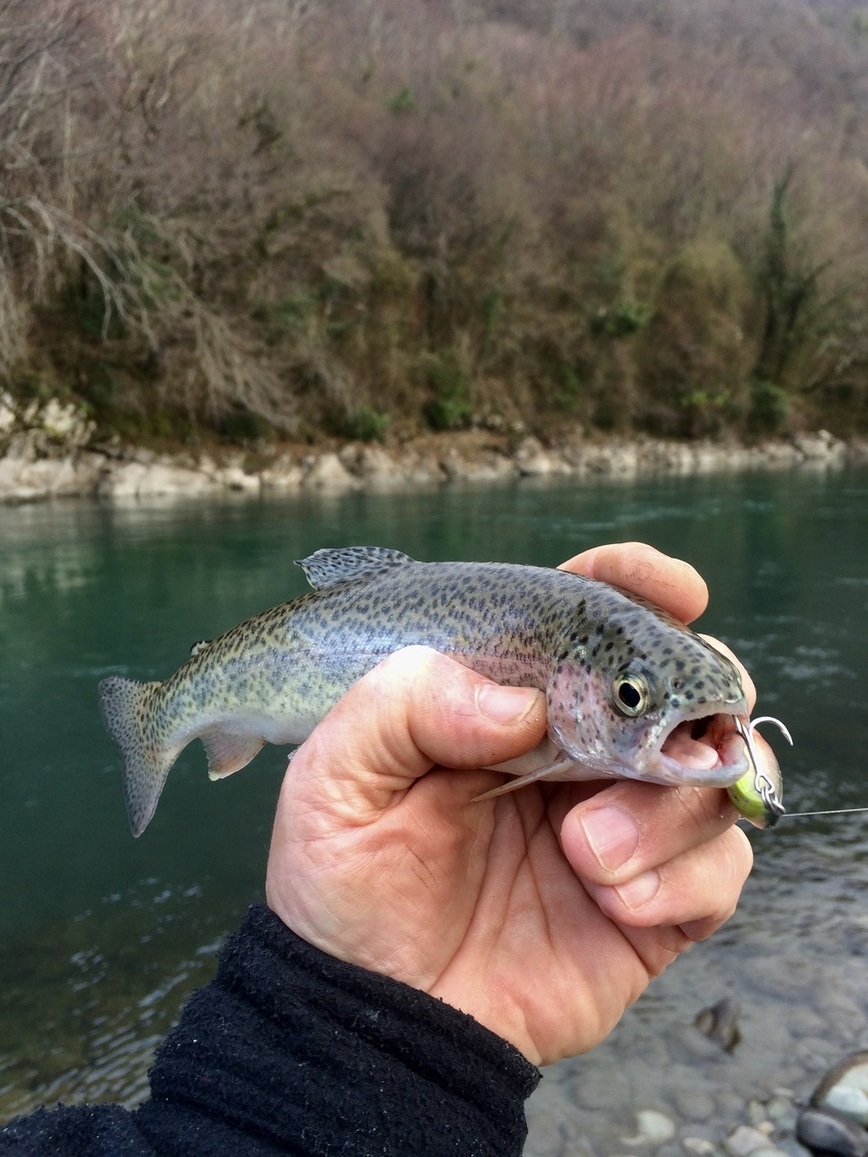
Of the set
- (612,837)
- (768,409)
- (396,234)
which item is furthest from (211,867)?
(768,409)

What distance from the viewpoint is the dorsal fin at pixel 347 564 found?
3172 millimetres

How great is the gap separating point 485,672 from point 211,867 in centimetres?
456

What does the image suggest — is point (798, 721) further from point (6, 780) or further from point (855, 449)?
point (855, 449)

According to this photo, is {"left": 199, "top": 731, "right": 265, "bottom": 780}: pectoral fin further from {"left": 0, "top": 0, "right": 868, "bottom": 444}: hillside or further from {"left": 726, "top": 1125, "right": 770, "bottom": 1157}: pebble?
{"left": 0, "top": 0, "right": 868, "bottom": 444}: hillside

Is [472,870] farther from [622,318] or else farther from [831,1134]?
[622,318]

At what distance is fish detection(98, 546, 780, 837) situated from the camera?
206 centimetres

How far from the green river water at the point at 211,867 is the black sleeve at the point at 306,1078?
8.29 ft

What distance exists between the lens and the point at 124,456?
2984 centimetres

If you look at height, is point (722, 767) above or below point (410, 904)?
above

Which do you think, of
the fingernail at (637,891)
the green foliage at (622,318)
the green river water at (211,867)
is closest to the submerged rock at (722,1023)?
the green river water at (211,867)

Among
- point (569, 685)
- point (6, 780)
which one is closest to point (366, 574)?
point (569, 685)

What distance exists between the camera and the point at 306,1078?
1.85 metres

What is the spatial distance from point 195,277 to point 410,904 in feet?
117

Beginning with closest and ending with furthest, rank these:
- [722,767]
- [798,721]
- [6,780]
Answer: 1. [722,767]
2. [6,780]
3. [798,721]
